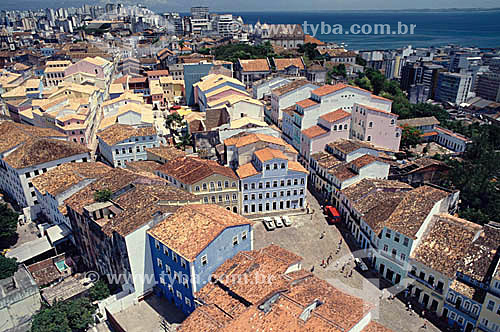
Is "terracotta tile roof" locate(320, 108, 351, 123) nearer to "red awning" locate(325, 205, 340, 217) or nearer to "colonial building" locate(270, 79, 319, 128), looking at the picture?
"colonial building" locate(270, 79, 319, 128)

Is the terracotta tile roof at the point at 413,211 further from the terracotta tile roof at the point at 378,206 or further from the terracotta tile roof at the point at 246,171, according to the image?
the terracotta tile roof at the point at 246,171

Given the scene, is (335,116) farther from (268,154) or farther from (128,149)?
(128,149)

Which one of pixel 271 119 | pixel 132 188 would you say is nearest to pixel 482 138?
pixel 271 119

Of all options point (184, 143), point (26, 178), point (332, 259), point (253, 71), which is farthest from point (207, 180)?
point (253, 71)

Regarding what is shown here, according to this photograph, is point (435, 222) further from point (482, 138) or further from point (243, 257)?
point (482, 138)

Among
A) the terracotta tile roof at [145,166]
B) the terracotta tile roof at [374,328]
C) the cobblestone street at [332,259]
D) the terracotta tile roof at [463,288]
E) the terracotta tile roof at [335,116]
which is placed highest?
the terracotta tile roof at [335,116]

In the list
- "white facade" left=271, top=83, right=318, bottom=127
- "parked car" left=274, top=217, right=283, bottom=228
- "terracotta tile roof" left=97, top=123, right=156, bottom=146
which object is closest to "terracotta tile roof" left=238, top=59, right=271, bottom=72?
"white facade" left=271, top=83, right=318, bottom=127

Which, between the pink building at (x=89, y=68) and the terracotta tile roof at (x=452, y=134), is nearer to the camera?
the terracotta tile roof at (x=452, y=134)

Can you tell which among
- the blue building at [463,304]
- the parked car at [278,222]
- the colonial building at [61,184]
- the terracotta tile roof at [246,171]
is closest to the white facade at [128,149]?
the colonial building at [61,184]
